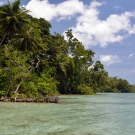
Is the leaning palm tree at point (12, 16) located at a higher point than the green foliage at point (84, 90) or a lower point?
higher

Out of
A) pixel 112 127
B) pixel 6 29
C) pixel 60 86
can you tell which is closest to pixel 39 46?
pixel 6 29

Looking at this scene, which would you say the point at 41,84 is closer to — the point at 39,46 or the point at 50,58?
the point at 39,46

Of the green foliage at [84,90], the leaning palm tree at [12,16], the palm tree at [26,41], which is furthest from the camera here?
the green foliage at [84,90]

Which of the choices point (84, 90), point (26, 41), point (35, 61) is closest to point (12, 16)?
point (26, 41)

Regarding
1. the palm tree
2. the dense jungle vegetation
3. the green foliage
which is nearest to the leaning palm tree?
the dense jungle vegetation

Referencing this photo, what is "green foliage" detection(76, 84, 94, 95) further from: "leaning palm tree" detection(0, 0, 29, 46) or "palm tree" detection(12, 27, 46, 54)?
"leaning palm tree" detection(0, 0, 29, 46)

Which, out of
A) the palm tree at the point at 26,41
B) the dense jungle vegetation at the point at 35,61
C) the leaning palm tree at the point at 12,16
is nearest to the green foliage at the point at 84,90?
the dense jungle vegetation at the point at 35,61

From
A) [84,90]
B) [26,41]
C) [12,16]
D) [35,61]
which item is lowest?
[84,90]

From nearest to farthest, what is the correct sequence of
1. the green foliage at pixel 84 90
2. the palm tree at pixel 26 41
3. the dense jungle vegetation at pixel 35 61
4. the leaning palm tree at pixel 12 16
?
the dense jungle vegetation at pixel 35 61 → the leaning palm tree at pixel 12 16 → the palm tree at pixel 26 41 → the green foliage at pixel 84 90

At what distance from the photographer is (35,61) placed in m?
31.6

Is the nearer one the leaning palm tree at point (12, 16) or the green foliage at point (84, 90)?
the leaning palm tree at point (12, 16)

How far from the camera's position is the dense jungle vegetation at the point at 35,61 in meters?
21.1

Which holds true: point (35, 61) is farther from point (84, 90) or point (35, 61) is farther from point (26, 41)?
point (84, 90)

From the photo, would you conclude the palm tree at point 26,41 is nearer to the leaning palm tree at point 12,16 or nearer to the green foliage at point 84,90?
the leaning palm tree at point 12,16
